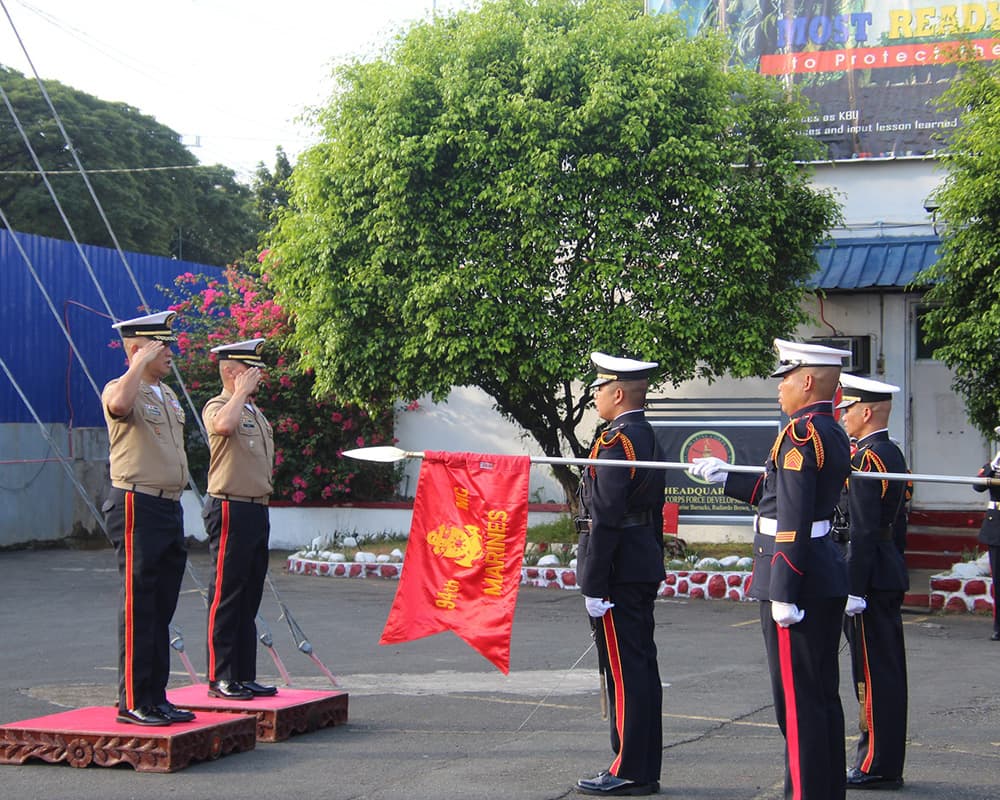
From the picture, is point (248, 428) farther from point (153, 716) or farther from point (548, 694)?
point (548, 694)

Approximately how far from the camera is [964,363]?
13.6m

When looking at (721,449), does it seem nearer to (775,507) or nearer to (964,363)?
(964,363)

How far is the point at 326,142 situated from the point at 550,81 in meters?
3.03

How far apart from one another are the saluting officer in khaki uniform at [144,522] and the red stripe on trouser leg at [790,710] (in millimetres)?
3251

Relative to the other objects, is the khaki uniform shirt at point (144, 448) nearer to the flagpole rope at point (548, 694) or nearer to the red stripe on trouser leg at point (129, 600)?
the red stripe on trouser leg at point (129, 600)

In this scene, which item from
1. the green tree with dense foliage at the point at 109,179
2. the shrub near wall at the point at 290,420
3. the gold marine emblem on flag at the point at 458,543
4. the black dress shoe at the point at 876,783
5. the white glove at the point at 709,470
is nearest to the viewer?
the white glove at the point at 709,470

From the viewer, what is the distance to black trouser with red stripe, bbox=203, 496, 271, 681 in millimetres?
7352

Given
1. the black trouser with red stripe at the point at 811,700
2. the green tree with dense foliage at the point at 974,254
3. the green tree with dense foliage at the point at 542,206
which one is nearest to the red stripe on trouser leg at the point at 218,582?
the black trouser with red stripe at the point at 811,700

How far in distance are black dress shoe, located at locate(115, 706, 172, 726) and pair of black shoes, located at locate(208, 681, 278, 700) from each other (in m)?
0.73

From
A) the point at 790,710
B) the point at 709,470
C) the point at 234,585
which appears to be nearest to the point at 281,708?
the point at 234,585

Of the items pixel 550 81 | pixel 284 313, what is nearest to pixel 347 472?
pixel 284 313

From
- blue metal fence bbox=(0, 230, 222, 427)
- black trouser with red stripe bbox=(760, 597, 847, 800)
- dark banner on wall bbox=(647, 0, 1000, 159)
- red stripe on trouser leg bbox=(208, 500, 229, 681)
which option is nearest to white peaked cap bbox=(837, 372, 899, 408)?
black trouser with red stripe bbox=(760, 597, 847, 800)

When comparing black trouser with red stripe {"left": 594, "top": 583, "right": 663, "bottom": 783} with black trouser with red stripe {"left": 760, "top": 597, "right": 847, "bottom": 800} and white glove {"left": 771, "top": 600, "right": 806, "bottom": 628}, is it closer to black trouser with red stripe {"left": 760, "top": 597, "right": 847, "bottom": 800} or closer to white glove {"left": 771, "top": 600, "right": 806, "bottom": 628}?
black trouser with red stripe {"left": 760, "top": 597, "right": 847, "bottom": 800}

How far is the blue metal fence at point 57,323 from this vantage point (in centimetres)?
2047
